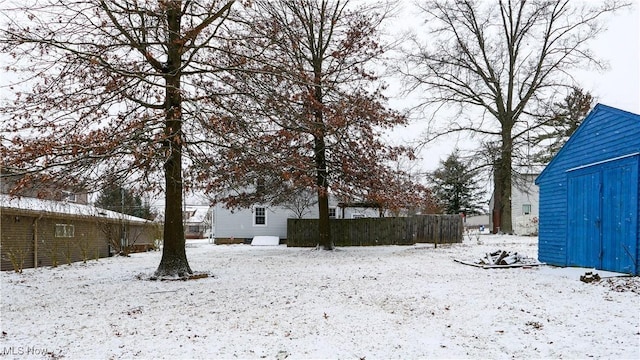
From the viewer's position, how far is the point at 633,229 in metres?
8.91

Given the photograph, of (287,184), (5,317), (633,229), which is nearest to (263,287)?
(5,317)

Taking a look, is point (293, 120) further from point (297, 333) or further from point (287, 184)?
point (287, 184)

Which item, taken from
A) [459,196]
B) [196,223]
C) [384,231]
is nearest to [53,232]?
[384,231]

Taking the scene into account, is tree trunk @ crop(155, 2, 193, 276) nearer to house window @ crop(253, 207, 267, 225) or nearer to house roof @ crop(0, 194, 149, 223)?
house roof @ crop(0, 194, 149, 223)

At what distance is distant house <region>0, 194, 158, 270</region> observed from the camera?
50.5 feet

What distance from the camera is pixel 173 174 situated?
11.0m

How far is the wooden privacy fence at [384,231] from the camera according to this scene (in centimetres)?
2398

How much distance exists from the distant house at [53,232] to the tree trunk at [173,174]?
322 centimetres

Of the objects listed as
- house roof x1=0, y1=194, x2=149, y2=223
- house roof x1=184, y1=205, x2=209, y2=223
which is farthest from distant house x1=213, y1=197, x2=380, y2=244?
house roof x1=184, y1=205, x2=209, y2=223

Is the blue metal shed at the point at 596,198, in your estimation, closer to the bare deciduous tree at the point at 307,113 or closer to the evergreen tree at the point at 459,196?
the bare deciduous tree at the point at 307,113

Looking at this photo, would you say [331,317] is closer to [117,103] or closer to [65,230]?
[117,103]

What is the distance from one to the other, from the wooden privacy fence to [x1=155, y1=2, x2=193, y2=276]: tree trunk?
45.3ft

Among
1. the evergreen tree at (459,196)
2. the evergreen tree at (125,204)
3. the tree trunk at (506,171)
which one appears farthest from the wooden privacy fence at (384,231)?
the evergreen tree at (459,196)

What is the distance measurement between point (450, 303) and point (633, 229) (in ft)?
13.9
